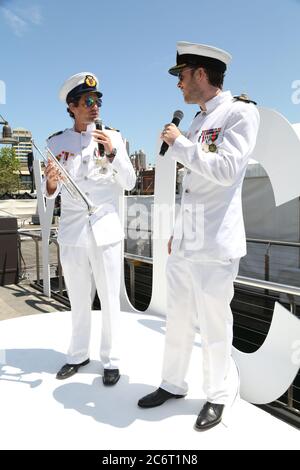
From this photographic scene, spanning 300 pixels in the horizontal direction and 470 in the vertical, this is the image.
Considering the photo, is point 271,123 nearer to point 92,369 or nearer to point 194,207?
point 194,207

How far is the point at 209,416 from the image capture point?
1.89 m

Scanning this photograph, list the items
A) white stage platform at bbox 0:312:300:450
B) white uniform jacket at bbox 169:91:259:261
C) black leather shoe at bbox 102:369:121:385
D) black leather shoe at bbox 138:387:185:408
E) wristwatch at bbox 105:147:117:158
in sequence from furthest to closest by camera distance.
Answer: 1. black leather shoe at bbox 102:369:121:385
2. wristwatch at bbox 105:147:117:158
3. black leather shoe at bbox 138:387:185:408
4. white stage platform at bbox 0:312:300:450
5. white uniform jacket at bbox 169:91:259:261

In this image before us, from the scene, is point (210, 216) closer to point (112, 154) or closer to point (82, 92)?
point (112, 154)

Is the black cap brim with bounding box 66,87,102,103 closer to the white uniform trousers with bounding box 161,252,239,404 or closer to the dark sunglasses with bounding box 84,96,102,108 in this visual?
the dark sunglasses with bounding box 84,96,102,108

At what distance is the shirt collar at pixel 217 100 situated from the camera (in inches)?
72.8

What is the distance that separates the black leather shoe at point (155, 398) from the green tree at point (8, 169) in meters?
45.5

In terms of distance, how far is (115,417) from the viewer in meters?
2.01

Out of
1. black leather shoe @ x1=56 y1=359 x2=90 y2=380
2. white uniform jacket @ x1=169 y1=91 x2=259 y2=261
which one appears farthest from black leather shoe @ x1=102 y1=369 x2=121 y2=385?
white uniform jacket @ x1=169 y1=91 x2=259 y2=261

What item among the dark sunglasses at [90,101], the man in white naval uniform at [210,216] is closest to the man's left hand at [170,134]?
the man in white naval uniform at [210,216]

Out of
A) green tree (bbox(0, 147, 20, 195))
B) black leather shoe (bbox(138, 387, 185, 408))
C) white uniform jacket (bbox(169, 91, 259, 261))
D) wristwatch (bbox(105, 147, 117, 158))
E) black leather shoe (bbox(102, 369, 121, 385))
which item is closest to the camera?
white uniform jacket (bbox(169, 91, 259, 261))

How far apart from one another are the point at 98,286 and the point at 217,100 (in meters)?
1.32

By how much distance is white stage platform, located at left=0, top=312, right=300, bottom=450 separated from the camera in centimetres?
181

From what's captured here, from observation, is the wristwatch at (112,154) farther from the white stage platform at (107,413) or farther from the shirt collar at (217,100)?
the white stage platform at (107,413)
